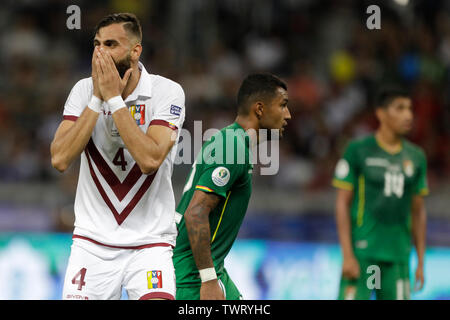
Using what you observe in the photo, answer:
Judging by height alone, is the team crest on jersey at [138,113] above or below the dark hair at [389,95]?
below

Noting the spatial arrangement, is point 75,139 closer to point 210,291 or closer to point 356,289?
point 210,291

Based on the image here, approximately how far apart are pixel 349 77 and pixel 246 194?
30.8 feet

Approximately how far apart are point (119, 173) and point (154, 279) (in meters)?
0.71

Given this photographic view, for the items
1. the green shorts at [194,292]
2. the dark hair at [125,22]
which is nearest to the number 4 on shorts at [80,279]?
the green shorts at [194,292]

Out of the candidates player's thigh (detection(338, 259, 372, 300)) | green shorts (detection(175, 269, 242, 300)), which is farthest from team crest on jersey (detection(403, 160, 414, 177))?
green shorts (detection(175, 269, 242, 300))

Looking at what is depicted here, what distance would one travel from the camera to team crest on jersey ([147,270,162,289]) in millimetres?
4848

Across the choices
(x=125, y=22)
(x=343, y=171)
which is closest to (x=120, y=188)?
(x=125, y=22)

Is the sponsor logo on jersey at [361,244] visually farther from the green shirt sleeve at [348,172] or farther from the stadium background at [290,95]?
the stadium background at [290,95]

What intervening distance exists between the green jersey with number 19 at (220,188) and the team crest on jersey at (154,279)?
28.8 inches

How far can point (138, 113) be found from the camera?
201 inches

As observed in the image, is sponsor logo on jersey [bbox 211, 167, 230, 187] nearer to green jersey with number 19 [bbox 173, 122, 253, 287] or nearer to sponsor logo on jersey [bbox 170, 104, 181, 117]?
green jersey with number 19 [bbox 173, 122, 253, 287]

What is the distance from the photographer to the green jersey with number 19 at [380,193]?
7945mm

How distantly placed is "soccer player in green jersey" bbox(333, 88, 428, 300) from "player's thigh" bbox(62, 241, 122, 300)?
339 cm
